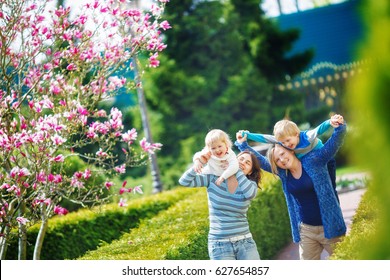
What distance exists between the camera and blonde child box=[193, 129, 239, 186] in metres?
3.29

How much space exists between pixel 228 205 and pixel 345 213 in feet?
9.00

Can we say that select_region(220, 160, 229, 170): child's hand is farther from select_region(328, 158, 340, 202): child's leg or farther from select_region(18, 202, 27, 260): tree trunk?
select_region(18, 202, 27, 260): tree trunk

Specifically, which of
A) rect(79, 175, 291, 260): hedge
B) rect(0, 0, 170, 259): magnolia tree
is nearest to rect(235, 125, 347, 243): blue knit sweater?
rect(79, 175, 291, 260): hedge

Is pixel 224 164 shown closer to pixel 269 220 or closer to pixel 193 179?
pixel 193 179

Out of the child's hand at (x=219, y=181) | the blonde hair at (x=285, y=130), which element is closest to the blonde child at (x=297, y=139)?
the blonde hair at (x=285, y=130)

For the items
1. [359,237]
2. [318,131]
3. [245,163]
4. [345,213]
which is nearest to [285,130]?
[318,131]

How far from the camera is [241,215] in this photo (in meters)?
3.27

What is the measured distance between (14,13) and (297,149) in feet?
7.52

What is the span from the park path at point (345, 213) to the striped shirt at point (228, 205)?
1.29 m

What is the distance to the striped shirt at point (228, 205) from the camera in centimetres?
322

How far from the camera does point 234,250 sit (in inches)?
127

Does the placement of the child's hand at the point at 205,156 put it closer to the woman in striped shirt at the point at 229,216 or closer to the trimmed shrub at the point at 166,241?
the woman in striped shirt at the point at 229,216

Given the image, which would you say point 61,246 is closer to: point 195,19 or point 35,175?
point 35,175
